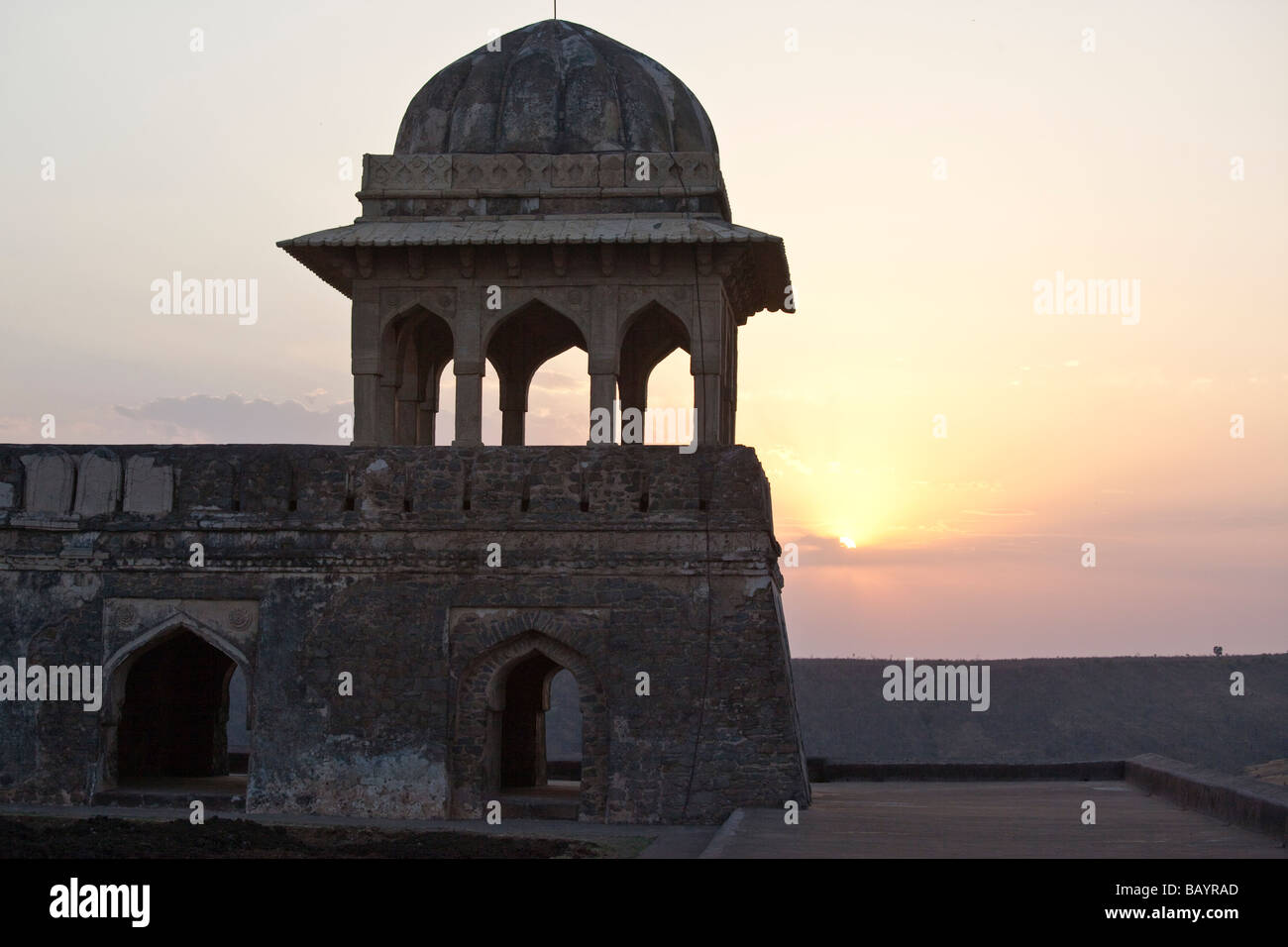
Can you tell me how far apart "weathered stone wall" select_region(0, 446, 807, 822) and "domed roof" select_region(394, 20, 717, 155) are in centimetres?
463

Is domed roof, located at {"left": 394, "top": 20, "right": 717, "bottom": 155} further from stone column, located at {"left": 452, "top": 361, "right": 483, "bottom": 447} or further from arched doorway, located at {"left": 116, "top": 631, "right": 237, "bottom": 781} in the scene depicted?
arched doorway, located at {"left": 116, "top": 631, "right": 237, "bottom": 781}

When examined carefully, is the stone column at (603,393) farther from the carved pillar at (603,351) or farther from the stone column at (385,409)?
the stone column at (385,409)

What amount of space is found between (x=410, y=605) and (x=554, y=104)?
647 centimetres

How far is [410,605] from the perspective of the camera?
55.2 feet

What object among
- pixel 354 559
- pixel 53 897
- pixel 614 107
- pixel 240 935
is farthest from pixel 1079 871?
pixel 614 107

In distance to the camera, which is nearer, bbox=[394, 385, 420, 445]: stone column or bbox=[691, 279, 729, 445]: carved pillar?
bbox=[691, 279, 729, 445]: carved pillar

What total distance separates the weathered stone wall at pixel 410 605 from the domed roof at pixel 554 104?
463 centimetres

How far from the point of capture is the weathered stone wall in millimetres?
16406

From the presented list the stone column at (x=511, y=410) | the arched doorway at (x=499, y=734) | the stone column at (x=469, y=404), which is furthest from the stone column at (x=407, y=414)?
the arched doorway at (x=499, y=734)

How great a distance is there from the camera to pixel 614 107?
65.5 ft

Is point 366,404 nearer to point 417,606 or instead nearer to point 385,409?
point 385,409

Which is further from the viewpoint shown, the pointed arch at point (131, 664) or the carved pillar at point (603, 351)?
the carved pillar at point (603, 351)

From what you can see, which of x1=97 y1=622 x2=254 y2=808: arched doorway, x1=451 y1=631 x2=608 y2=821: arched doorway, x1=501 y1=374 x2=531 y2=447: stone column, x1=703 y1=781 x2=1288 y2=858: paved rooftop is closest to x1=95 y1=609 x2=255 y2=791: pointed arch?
x1=97 y1=622 x2=254 y2=808: arched doorway

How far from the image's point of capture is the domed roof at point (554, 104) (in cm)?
1991
